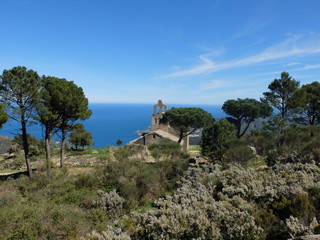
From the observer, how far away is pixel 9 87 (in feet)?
41.3

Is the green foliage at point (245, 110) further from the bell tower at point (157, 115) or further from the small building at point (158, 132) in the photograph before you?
the bell tower at point (157, 115)

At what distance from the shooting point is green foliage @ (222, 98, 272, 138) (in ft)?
97.8

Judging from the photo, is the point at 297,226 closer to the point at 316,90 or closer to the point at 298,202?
the point at 298,202

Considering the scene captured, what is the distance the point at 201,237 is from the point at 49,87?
45.4ft

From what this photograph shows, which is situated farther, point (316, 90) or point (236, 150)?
point (316, 90)

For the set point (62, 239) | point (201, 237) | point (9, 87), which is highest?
point (9, 87)

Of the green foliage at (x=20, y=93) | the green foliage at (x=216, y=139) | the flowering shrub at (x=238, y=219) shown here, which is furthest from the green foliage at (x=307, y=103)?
the green foliage at (x=20, y=93)

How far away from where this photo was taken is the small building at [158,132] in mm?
30225

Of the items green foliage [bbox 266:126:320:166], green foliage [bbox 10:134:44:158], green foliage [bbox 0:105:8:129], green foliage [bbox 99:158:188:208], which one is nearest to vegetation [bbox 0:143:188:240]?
green foliage [bbox 99:158:188:208]

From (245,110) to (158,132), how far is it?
12878 mm

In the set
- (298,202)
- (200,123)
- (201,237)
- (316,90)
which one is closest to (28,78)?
(201,237)

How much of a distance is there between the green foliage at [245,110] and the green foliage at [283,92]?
6.03m

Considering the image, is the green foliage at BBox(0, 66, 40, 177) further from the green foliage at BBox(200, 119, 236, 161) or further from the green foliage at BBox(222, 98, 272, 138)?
the green foliage at BBox(222, 98, 272, 138)

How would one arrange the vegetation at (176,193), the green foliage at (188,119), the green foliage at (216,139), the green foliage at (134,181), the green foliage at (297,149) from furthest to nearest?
1. the green foliage at (188,119)
2. the green foliage at (216,139)
3. the green foliage at (297,149)
4. the green foliage at (134,181)
5. the vegetation at (176,193)
